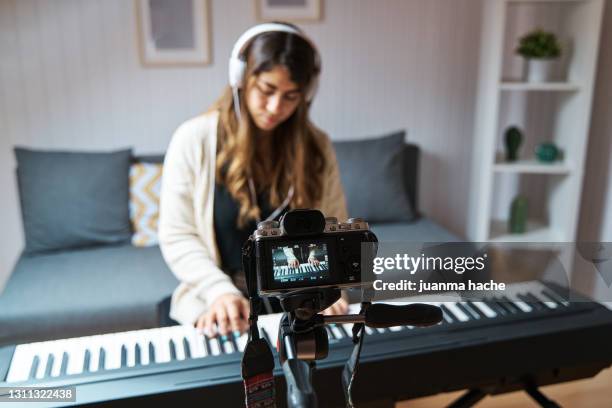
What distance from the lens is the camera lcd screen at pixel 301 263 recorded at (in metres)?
0.61

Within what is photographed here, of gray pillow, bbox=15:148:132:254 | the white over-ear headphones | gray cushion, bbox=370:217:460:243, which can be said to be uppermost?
the white over-ear headphones

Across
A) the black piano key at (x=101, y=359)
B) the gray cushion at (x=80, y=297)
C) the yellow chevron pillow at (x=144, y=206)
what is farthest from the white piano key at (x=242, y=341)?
the yellow chevron pillow at (x=144, y=206)

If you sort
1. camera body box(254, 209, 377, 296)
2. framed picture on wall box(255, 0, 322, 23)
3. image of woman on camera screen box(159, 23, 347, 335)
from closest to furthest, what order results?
camera body box(254, 209, 377, 296)
image of woman on camera screen box(159, 23, 347, 335)
framed picture on wall box(255, 0, 322, 23)

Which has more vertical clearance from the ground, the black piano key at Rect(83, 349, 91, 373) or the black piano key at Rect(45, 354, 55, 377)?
the black piano key at Rect(83, 349, 91, 373)

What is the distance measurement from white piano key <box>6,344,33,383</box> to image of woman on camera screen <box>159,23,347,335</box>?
1.04ft

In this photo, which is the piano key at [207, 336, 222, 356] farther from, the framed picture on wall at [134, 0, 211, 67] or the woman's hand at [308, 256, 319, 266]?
the framed picture on wall at [134, 0, 211, 67]

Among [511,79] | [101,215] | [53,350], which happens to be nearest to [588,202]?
[511,79]

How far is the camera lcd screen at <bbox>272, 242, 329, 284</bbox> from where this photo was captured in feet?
2.00

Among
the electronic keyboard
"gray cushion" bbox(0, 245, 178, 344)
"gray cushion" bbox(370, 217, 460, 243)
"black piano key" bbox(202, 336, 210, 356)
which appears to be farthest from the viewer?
"gray cushion" bbox(370, 217, 460, 243)

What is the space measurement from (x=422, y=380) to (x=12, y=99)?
235 centimetres

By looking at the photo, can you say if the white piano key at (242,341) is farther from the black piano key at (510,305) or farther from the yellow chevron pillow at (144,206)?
the yellow chevron pillow at (144,206)

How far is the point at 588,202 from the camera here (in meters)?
2.74

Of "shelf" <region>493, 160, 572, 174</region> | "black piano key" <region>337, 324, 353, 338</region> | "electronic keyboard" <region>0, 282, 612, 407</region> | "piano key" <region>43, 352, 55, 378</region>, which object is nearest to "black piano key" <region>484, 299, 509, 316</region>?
"electronic keyboard" <region>0, 282, 612, 407</region>

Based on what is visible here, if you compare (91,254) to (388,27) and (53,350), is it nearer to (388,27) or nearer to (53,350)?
(53,350)
